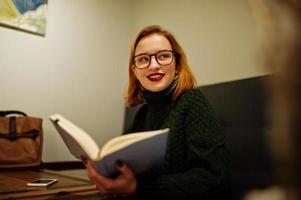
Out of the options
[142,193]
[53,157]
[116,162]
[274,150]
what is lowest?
[53,157]

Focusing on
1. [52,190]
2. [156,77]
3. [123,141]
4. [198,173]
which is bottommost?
[52,190]

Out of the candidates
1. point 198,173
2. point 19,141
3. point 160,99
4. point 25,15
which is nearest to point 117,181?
point 198,173

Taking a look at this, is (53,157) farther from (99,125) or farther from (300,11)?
(300,11)

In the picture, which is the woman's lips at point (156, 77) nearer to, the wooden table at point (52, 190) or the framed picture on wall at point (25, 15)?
the wooden table at point (52, 190)

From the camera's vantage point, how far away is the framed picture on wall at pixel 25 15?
1.70 m

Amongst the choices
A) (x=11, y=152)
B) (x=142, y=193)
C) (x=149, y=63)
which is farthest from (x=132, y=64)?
(x=11, y=152)

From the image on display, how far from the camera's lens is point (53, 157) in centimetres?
190

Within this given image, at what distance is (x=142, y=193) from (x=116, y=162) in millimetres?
166

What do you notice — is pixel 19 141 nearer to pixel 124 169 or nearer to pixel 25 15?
pixel 25 15

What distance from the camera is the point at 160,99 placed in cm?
102

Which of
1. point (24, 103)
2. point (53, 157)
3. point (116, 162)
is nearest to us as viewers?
point (116, 162)

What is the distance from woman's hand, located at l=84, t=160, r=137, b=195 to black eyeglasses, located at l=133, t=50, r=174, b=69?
0.44 m

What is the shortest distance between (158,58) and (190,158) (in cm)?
38

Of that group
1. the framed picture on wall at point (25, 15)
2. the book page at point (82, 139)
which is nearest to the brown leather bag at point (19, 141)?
the framed picture on wall at point (25, 15)
